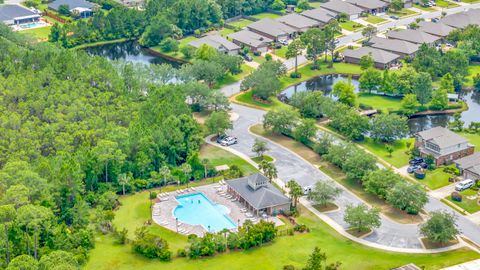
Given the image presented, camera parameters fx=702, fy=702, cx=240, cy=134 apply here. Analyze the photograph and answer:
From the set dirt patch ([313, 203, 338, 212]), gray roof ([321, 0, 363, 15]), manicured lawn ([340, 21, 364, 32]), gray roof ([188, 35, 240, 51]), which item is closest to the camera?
dirt patch ([313, 203, 338, 212])

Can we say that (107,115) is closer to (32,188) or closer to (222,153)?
(222,153)

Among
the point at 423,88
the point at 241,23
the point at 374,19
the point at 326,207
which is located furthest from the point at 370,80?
the point at 241,23

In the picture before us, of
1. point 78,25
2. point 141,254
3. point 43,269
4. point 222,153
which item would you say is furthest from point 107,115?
point 78,25

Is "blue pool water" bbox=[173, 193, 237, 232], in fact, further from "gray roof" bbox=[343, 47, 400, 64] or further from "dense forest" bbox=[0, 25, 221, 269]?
"gray roof" bbox=[343, 47, 400, 64]

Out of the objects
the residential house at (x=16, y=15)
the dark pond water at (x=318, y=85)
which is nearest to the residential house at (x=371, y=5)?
the dark pond water at (x=318, y=85)

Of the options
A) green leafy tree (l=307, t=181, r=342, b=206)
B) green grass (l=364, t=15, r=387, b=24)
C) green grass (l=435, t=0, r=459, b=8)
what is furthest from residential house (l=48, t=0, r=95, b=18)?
green leafy tree (l=307, t=181, r=342, b=206)

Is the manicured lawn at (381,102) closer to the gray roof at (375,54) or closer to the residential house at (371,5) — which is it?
the gray roof at (375,54)
